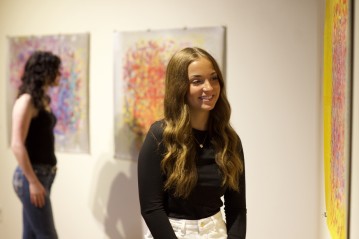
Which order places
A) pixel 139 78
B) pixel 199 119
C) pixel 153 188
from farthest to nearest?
pixel 139 78 < pixel 199 119 < pixel 153 188

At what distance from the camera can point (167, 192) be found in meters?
1.49

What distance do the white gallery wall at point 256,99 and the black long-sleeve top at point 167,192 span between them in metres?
0.94

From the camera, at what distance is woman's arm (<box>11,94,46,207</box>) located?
2.31 m

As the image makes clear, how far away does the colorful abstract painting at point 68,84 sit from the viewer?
2832 mm

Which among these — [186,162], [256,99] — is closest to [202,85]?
[186,162]

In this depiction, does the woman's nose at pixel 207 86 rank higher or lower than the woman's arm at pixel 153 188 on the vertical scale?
higher

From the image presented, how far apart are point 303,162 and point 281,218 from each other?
1.22 feet

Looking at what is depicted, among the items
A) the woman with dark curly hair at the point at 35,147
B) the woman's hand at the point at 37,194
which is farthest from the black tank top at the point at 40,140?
the woman's hand at the point at 37,194

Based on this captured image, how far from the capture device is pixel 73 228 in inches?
116

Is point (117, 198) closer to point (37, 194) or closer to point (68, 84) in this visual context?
point (37, 194)

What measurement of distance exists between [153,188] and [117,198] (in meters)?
1.47

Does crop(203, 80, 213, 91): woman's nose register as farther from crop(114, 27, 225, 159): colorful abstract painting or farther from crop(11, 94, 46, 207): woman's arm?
crop(11, 94, 46, 207): woman's arm

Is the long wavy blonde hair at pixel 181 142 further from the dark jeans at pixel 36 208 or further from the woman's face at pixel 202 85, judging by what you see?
the dark jeans at pixel 36 208

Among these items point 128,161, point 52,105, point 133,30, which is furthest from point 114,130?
point 133,30
